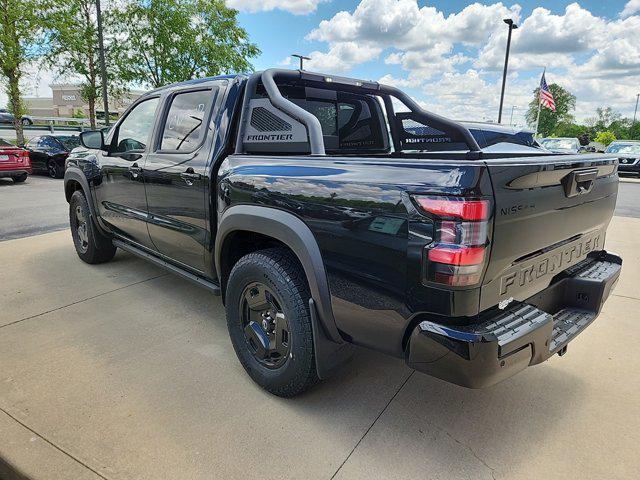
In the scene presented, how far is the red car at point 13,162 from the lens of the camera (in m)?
12.0

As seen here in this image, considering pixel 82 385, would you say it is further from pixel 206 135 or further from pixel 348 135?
pixel 348 135

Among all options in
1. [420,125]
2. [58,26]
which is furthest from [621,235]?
[58,26]

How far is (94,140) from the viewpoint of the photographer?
→ 4273 millimetres

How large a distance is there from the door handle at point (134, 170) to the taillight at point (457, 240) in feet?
9.07

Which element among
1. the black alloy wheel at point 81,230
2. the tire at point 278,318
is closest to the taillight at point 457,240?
the tire at point 278,318

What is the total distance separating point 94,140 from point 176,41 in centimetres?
1468

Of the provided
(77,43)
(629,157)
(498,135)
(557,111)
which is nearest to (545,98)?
(629,157)

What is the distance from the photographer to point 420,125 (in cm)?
382

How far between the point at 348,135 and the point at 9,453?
9.80 feet

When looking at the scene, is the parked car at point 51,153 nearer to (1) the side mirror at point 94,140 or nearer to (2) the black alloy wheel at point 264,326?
(1) the side mirror at point 94,140

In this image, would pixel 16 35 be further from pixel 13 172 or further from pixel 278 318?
pixel 278 318

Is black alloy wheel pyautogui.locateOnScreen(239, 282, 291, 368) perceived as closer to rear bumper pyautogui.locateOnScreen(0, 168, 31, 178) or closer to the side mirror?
the side mirror

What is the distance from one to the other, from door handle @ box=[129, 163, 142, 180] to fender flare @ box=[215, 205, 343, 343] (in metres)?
1.60

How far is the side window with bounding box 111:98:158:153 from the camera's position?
3777mm
